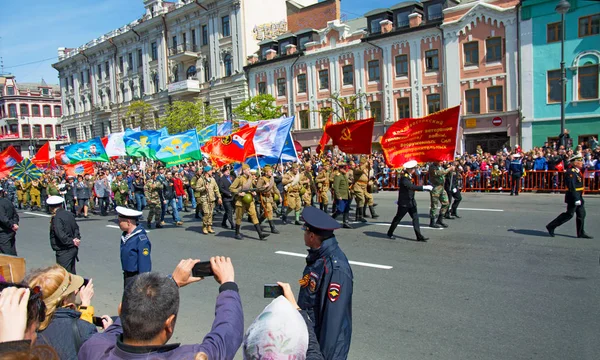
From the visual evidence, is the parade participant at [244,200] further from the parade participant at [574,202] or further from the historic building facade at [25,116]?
the historic building facade at [25,116]

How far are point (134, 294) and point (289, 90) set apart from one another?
36.5m

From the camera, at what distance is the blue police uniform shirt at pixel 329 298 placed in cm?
306

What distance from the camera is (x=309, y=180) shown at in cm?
1457

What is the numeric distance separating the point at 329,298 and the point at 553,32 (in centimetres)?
2740

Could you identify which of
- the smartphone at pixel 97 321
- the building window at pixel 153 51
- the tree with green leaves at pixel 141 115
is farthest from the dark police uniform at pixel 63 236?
the building window at pixel 153 51

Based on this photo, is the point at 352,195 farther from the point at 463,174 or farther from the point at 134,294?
the point at 134,294

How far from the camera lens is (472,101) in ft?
93.2

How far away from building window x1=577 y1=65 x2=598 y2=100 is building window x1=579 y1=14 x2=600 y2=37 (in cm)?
170

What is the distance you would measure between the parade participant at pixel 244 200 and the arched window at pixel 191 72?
36.0m

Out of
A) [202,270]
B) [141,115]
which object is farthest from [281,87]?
[202,270]

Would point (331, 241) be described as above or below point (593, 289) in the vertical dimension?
above

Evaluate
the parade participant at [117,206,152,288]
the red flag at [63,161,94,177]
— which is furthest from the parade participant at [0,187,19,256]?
the red flag at [63,161,94,177]

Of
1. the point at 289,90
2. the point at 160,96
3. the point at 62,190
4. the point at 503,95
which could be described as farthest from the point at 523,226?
the point at 160,96

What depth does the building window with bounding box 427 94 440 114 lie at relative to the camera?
3010 cm
